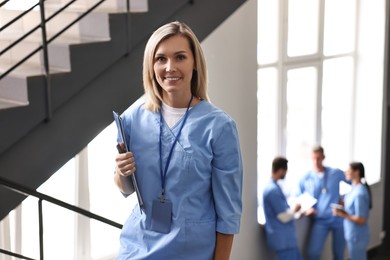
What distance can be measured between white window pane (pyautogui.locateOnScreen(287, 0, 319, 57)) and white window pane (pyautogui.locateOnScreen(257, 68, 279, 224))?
1.24ft

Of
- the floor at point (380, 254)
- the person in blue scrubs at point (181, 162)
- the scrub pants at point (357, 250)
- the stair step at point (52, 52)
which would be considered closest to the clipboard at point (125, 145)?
the person in blue scrubs at point (181, 162)

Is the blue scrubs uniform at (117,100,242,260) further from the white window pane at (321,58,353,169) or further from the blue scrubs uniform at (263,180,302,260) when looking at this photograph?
the white window pane at (321,58,353,169)

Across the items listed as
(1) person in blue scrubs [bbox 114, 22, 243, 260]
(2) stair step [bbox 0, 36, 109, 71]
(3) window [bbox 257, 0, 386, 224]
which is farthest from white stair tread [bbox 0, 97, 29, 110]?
(3) window [bbox 257, 0, 386, 224]

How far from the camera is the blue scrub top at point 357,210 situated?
5957 millimetres

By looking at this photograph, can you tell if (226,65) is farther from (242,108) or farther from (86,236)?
(86,236)

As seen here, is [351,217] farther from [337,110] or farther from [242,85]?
[242,85]

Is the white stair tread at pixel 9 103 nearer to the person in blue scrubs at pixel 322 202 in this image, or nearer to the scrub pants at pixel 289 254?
the scrub pants at pixel 289 254

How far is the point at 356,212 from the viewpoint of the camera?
5.99 meters

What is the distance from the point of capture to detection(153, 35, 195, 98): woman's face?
1940mm

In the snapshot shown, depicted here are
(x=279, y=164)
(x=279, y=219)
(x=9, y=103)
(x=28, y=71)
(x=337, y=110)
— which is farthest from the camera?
(x=337, y=110)

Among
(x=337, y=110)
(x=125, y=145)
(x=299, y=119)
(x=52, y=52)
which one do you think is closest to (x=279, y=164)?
(x=299, y=119)

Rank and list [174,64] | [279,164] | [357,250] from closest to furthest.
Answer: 1. [174,64]
2. [279,164]
3. [357,250]

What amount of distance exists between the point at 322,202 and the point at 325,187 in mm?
159

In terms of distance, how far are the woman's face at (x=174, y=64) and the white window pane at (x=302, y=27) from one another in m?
4.38
